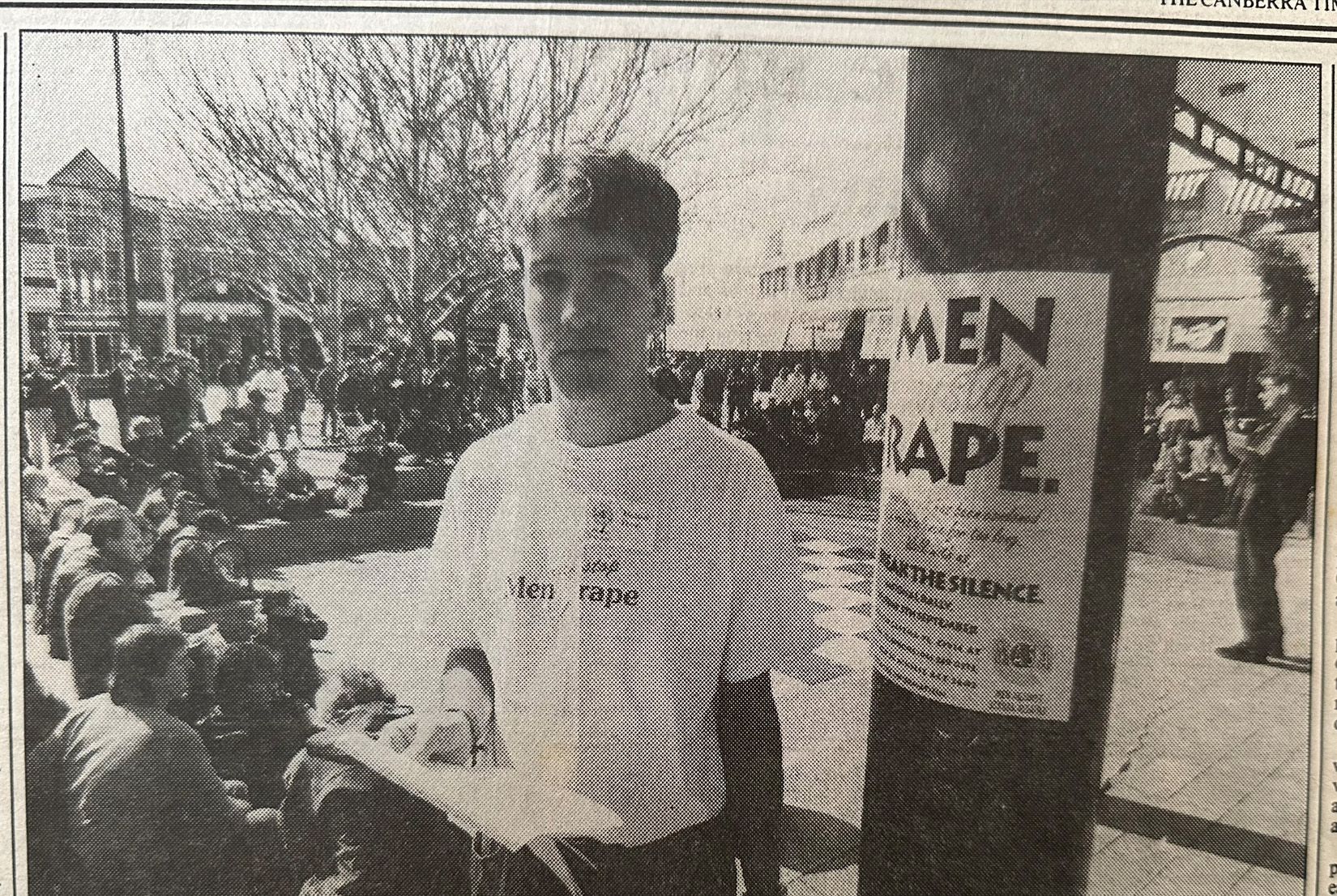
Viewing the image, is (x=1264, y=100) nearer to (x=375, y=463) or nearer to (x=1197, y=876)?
(x=1197, y=876)

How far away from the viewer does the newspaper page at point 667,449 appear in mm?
652

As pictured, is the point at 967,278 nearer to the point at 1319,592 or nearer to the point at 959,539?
the point at 959,539

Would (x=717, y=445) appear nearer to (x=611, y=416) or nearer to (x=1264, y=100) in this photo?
(x=611, y=416)

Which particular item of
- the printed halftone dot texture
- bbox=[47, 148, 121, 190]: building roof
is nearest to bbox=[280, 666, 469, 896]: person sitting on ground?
bbox=[47, 148, 121, 190]: building roof

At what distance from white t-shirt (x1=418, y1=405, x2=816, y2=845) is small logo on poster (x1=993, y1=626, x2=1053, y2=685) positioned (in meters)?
0.14

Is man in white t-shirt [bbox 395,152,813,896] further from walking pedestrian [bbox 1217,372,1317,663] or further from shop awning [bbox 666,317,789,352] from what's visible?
walking pedestrian [bbox 1217,372,1317,663]

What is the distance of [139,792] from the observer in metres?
0.67

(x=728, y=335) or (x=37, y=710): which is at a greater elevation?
(x=728, y=335)

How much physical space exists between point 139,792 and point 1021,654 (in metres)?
0.69

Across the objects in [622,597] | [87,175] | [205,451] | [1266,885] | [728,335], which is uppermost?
[87,175]

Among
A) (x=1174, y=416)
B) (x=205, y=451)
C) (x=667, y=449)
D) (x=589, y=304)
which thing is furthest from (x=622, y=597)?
(x=1174, y=416)

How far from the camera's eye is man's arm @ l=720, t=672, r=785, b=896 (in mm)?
660

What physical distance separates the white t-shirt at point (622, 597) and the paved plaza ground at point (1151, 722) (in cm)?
3

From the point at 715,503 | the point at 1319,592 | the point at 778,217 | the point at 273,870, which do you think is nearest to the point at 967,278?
the point at 778,217
